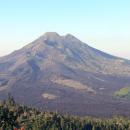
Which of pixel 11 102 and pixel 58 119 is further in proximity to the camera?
pixel 11 102

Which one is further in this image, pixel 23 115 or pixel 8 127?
pixel 23 115

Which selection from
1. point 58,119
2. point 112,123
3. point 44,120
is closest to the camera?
point 44,120

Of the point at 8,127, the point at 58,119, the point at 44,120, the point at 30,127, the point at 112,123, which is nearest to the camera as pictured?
the point at 8,127

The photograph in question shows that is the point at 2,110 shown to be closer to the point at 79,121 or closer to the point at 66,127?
the point at 66,127

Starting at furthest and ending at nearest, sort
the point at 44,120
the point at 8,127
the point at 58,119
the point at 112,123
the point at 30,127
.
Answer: the point at 112,123 < the point at 58,119 < the point at 44,120 < the point at 30,127 < the point at 8,127

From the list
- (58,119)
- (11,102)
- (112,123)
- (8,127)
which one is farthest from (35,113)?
(8,127)

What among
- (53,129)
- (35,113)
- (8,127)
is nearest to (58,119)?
(35,113)

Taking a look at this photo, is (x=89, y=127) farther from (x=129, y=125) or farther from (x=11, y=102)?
(x=11, y=102)

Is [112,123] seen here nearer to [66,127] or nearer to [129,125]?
[129,125]
